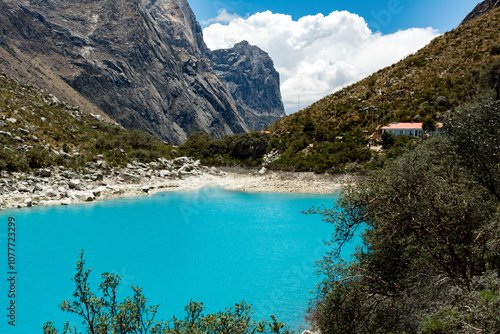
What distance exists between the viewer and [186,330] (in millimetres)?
3955

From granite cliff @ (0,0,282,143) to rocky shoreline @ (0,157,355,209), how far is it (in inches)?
2503

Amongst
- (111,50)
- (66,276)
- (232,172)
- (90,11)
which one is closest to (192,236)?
(66,276)

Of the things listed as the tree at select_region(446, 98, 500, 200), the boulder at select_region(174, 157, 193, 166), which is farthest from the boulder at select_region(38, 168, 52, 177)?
the tree at select_region(446, 98, 500, 200)

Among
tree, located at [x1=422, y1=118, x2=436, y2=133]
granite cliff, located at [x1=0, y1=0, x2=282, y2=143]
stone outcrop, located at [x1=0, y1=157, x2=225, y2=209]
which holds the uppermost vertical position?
granite cliff, located at [x1=0, y1=0, x2=282, y2=143]

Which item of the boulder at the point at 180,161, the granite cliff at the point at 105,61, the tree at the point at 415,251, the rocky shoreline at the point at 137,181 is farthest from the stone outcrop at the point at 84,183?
the granite cliff at the point at 105,61

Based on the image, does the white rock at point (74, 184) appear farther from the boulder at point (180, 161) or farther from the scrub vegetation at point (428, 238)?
the scrub vegetation at point (428, 238)

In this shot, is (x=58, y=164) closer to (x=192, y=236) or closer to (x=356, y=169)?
(x=192, y=236)

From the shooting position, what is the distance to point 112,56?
11631 centimetres

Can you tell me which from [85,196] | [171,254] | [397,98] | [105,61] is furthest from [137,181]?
[105,61]

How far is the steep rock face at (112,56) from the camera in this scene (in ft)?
319

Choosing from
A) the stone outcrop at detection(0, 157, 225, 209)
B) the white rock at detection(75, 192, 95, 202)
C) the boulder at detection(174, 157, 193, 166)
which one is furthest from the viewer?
the boulder at detection(174, 157, 193, 166)

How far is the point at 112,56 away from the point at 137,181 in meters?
110

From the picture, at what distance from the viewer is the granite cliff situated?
90312 millimetres

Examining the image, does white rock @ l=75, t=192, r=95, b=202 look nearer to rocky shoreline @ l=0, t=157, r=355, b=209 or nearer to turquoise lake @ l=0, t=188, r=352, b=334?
rocky shoreline @ l=0, t=157, r=355, b=209
